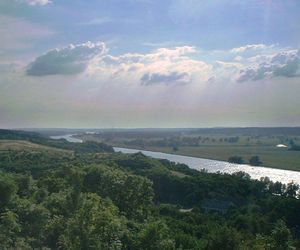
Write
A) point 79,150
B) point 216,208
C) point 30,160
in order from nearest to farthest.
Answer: point 216,208
point 30,160
point 79,150

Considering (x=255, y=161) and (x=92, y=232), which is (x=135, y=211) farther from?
(x=255, y=161)

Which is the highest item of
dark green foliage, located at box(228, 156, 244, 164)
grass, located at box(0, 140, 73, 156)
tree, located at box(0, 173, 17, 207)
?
tree, located at box(0, 173, 17, 207)

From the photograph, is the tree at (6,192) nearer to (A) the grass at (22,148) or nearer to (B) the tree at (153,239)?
(B) the tree at (153,239)

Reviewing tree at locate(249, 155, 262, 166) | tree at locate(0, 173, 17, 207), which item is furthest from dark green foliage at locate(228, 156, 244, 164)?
tree at locate(0, 173, 17, 207)

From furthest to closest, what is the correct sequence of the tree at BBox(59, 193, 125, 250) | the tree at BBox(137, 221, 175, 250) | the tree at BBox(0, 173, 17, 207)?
the tree at BBox(0, 173, 17, 207) < the tree at BBox(137, 221, 175, 250) < the tree at BBox(59, 193, 125, 250)

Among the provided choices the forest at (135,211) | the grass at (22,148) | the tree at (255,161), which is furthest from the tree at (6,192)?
the tree at (255,161)

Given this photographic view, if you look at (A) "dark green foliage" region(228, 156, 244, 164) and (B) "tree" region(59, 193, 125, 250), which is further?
(A) "dark green foliage" region(228, 156, 244, 164)

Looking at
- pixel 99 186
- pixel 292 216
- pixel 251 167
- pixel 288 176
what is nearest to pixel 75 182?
pixel 99 186

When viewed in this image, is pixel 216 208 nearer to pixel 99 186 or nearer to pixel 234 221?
pixel 234 221

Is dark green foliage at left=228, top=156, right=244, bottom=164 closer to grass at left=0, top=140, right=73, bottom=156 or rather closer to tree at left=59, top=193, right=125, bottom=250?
grass at left=0, top=140, right=73, bottom=156
